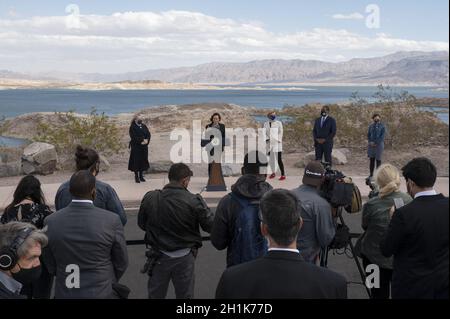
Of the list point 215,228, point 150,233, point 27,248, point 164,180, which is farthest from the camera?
point 164,180

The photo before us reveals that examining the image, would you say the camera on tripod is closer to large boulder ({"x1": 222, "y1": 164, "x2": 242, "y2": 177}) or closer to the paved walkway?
→ the paved walkway

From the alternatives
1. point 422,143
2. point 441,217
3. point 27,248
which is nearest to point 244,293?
point 441,217

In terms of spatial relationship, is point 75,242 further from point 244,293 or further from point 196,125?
point 196,125

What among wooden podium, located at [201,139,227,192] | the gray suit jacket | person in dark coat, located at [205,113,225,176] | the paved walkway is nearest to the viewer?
the gray suit jacket

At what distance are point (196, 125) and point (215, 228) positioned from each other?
34.7m

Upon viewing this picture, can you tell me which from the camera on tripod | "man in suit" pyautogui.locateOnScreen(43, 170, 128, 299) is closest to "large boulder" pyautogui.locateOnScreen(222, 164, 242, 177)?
the camera on tripod

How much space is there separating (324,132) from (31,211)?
8641mm

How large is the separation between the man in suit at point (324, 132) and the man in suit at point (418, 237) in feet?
28.0

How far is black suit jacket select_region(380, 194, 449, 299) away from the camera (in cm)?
294

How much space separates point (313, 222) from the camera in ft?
12.9

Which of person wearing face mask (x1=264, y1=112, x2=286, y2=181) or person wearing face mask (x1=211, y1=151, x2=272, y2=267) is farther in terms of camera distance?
person wearing face mask (x1=264, y1=112, x2=286, y2=181)

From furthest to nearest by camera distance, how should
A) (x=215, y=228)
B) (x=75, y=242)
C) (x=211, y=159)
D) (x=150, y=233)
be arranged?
1. (x=211, y=159)
2. (x=150, y=233)
3. (x=215, y=228)
4. (x=75, y=242)

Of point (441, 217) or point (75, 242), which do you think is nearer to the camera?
point (441, 217)

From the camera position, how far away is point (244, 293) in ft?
7.22
